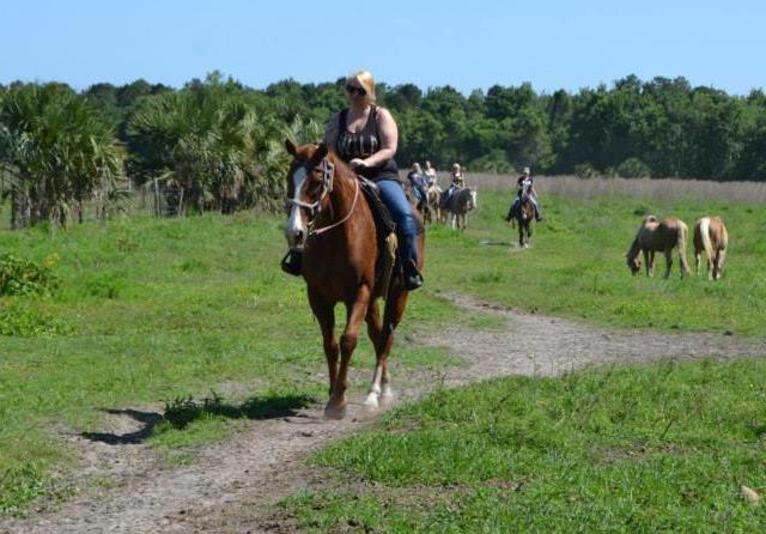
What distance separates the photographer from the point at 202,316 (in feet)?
52.2

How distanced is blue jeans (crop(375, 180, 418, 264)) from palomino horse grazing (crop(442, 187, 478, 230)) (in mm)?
29833

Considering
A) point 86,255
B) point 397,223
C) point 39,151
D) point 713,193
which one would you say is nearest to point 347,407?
point 397,223

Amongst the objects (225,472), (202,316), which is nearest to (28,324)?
(202,316)

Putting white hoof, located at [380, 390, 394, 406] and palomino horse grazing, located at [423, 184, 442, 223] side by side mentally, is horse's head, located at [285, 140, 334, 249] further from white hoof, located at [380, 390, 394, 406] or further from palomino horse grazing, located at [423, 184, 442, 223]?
palomino horse grazing, located at [423, 184, 442, 223]

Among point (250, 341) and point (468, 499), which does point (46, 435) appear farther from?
point (250, 341)

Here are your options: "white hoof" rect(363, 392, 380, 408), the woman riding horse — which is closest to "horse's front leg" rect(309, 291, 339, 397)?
"white hoof" rect(363, 392, 380, 408)

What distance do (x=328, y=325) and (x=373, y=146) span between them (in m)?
1.47

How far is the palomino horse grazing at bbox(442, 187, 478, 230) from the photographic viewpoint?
133 feet

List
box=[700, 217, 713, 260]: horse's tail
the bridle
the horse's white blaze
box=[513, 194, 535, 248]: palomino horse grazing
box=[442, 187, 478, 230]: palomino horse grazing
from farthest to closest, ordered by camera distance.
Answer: box=[442, 187, 478, 230]: palomino horse grazing, box=[513, 194, 535, 248]: palomino horse grazing, box=[700, 217, 713, 260]: horse's tail, the bridle, the horse's white blaze

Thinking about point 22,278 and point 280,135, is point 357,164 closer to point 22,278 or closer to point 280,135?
point 22,278

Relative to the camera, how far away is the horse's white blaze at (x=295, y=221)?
9.06m

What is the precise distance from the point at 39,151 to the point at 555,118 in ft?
320

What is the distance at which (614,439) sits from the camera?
8609 millimetres

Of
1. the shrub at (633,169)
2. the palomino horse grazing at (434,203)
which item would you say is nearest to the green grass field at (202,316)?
the palomino horse grazing at (434,203)
